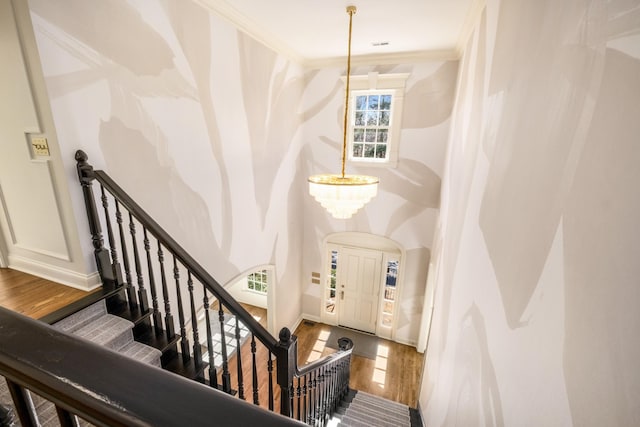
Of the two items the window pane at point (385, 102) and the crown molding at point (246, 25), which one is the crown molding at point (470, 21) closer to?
the window pane at point (385, 102)

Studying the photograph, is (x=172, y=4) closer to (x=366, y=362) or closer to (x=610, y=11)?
(x=610, y=11)

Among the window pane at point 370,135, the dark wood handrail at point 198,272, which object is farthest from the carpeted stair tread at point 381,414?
the window pane at point 370,135

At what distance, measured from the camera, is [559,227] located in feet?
3.04

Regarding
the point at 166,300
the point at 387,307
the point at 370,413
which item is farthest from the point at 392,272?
the point at 166,300

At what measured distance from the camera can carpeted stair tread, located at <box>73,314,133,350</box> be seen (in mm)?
1785

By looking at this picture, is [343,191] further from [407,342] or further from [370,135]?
[407,342]

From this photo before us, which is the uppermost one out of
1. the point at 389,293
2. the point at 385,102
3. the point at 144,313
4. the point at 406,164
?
the point at 385,102

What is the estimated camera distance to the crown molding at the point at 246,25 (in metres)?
2.87

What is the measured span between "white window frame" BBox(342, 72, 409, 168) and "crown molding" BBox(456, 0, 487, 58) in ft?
3.20

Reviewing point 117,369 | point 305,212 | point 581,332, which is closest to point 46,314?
point 117,369

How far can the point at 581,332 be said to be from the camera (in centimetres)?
75

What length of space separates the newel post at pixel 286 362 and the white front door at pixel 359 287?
4.04 meters

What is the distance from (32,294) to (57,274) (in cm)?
18

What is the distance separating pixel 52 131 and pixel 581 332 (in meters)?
2.79
